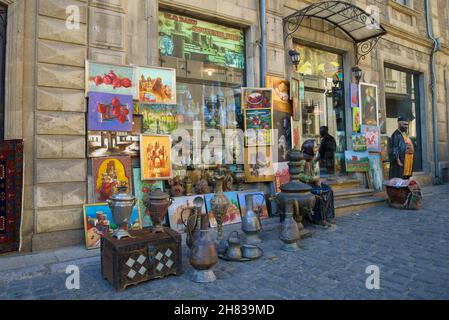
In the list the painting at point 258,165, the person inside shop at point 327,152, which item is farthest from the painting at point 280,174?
the person inside shop at point 327,152

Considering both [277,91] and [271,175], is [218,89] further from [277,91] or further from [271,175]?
[271,175]

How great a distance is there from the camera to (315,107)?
9.09 m

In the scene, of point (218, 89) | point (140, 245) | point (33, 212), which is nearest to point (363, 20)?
point (218, 89)

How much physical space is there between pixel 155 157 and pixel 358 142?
234 inches

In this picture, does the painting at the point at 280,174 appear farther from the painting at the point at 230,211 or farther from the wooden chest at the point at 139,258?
the wooden chest at the point at 139,258

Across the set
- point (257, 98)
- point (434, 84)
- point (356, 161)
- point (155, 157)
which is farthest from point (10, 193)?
point (434, 84)

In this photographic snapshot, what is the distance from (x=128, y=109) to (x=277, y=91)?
3509mm

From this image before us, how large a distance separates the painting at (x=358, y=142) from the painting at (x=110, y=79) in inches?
244

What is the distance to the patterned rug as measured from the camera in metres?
4.48

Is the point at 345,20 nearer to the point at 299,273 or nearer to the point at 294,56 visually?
the point at 294,56

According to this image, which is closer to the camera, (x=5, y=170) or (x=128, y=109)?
(x=5, y=170)

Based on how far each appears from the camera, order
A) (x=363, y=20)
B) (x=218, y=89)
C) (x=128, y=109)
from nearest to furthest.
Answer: (x=128, y=109) < (x=218, y=89) < (x=363, y=20)

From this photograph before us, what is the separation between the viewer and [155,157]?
224 inches

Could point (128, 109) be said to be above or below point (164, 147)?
above
